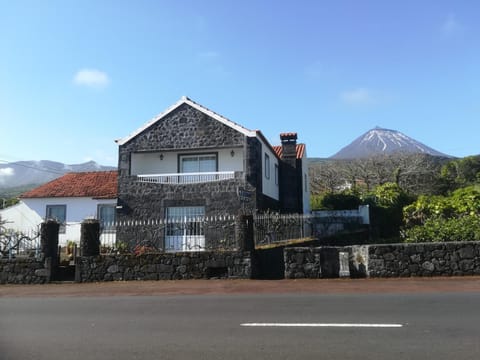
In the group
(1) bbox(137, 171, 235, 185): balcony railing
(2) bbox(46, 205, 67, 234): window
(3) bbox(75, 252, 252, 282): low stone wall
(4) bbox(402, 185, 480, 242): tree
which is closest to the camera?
(3) bbox(75, 252, 252, 282): low stone wall

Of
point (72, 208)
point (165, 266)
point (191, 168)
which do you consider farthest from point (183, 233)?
point (72, 208)

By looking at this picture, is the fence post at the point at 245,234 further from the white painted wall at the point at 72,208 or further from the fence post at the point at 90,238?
the white painted wall at the point at 72,208

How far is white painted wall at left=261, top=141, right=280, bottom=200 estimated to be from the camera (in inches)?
918

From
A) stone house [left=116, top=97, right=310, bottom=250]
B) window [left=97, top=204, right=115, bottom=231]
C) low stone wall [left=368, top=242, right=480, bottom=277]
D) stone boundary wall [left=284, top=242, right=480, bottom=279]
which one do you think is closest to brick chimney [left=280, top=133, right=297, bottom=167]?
stone house [left=116, top=97, right=310, bottom=250]

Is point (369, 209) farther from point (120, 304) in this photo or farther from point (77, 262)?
point (120, 304)

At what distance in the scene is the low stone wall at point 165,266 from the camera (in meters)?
13.8

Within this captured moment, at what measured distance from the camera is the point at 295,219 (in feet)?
61.9

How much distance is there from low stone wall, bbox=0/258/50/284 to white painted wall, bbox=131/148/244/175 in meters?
9.29

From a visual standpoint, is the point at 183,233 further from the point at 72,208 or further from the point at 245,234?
the point at 72,208

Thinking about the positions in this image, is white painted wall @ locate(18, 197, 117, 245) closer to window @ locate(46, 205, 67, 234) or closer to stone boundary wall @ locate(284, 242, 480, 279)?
window @ locate(46, 205, 67, 234)

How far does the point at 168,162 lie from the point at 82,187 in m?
6.46

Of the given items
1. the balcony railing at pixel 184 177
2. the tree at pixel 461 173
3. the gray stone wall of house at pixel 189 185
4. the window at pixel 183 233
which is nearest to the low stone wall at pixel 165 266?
the window at pixel 183 233

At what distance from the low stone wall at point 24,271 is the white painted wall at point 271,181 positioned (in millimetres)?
11210

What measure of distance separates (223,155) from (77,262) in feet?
35.0
